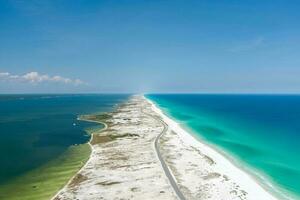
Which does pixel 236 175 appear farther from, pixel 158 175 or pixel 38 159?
pixel 38 159

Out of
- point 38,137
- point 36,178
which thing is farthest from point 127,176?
point 38,137

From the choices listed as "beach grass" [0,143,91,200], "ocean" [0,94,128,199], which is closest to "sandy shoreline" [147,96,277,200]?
"beach grass" [0,143,91,200]

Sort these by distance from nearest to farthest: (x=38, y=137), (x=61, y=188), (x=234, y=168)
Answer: (x=61, y=188) → (x=234, y=168) → (x=38, y=137)

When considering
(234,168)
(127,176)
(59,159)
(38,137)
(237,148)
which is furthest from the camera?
(38,137)

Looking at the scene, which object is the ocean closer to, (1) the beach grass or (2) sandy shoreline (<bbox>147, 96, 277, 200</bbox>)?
(1) the beach grass

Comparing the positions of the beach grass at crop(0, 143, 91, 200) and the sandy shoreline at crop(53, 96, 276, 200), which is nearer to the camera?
the sandy shoreline at crop(53, 96, 276, 200)

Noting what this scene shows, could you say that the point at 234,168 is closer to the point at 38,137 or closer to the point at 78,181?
the point at 78,181
